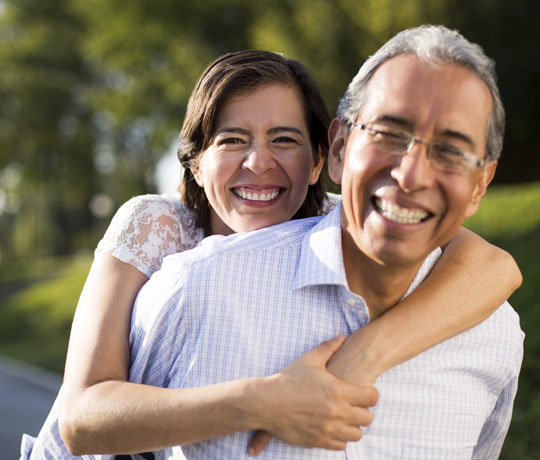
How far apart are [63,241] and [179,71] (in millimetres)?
21384

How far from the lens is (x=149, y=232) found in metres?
2.78

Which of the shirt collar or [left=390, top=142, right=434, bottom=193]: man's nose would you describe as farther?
the shirt collar

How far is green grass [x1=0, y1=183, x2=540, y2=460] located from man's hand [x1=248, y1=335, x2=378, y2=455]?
3.56m

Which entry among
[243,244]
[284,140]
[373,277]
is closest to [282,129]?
[284,140]

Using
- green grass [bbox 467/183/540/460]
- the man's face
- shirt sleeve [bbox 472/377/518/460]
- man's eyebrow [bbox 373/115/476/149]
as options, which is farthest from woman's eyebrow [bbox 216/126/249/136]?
green grass [bbox 467/183/540/460]

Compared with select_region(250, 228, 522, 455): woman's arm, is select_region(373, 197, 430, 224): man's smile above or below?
above

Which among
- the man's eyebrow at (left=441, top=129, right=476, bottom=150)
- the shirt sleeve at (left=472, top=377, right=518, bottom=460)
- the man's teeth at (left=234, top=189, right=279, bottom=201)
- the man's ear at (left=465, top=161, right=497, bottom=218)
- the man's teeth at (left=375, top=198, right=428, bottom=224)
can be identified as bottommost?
the shirt sleeve at (left=472, top=377, right=518, bottom=460)

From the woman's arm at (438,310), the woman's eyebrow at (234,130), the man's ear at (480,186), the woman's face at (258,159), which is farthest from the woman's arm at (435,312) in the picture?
the woman's eyebrow at (234,130)

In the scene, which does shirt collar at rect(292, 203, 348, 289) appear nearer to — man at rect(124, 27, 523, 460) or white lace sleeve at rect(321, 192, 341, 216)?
man at rect(124, 27, 523, 460)

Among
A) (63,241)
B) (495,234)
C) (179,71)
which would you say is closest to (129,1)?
(179,71)

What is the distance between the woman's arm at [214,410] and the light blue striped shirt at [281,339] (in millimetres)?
99

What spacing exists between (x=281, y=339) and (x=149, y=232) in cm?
94

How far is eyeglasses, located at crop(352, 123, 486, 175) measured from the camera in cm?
185

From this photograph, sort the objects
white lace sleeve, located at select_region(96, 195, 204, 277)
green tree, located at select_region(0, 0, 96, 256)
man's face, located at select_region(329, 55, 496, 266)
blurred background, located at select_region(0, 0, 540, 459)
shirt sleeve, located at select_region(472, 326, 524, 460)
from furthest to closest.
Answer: green tree, located at select_region(0, 0, 96, 256) < blurred background, located at select_region(0, 0, 540, 459) < white lace sleeve, located at select_region(96, 195, 204, 277) < shirt sleeve, located at select_region(472, 326, 524, 460) < man's face, located at select_region(329, 55, 496, 266)
